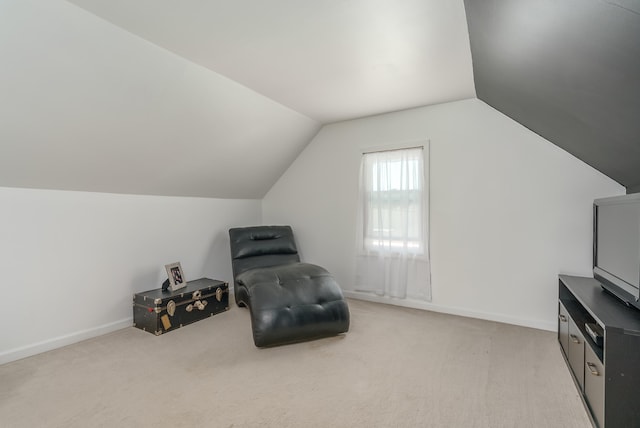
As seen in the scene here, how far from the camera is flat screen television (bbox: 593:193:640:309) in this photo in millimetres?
1602

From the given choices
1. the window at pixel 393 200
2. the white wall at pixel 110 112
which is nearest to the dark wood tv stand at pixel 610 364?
the window at pixel 393 200

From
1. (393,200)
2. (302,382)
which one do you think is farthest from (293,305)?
(393,200)

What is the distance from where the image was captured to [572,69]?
146 centimetres

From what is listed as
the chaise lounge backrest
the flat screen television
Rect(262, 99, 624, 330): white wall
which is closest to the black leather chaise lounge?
the chaise lounge backrest

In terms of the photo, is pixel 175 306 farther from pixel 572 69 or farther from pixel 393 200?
pixel 572 69

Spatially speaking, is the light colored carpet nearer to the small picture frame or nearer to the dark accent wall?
the small picture frame

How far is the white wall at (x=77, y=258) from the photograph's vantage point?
7.39 feet

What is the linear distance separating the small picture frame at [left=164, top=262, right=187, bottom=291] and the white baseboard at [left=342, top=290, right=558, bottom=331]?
183 centimetres

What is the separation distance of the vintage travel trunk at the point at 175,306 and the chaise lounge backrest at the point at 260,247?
0.41m

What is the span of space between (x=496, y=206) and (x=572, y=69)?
164 centimetres

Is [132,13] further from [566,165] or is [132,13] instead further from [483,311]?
[483,311]

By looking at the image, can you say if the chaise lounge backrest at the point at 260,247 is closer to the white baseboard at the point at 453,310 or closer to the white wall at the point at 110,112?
the white wall at the point at 110,112

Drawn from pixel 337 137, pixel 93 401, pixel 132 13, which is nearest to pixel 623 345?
pixel 93 401

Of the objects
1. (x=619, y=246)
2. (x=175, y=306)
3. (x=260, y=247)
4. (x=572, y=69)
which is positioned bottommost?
(x=175, y=306)
